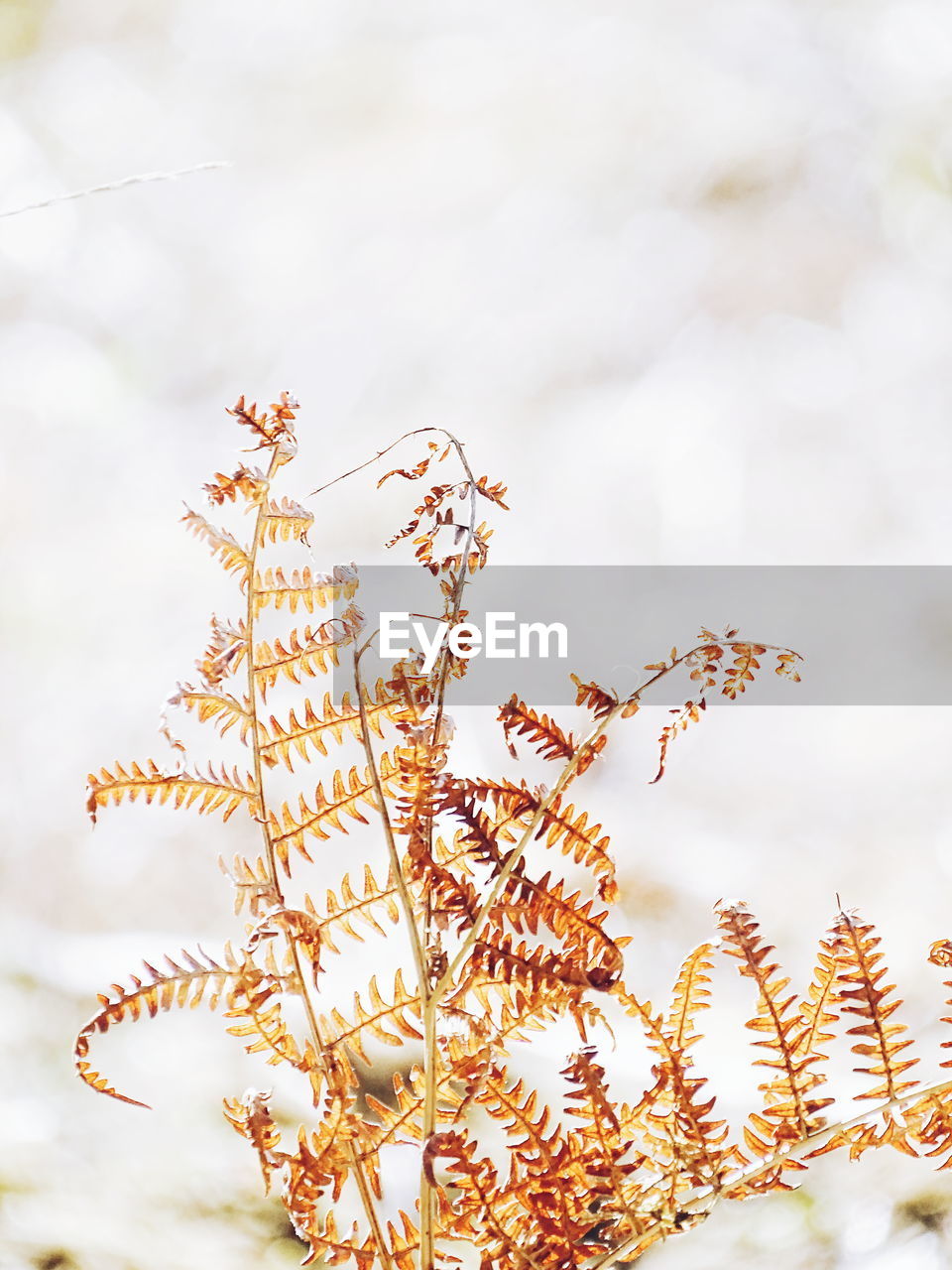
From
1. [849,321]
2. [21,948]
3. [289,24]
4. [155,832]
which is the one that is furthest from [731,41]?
[21,948]

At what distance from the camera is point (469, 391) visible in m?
1.04

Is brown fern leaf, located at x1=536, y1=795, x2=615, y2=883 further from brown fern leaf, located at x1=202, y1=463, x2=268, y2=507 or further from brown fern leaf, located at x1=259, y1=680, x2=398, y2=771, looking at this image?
brown fern leaf, located at x1=202, y1=463, x2=268, y2=507

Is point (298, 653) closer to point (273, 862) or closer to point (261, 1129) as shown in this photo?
point (273, 862)

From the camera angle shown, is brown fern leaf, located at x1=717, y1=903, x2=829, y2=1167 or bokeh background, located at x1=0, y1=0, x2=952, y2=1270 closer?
brown fern leaf, located at x1=717, y1=903, x2=829, y2=1167

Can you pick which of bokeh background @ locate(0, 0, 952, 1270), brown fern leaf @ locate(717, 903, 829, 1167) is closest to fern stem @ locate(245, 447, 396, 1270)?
brown fern leaf @ locate(717, 903, 829, 1167)

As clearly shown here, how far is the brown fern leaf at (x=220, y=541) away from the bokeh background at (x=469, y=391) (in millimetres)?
408

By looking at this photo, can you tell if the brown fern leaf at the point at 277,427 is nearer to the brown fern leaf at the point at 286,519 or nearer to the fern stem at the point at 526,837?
the brown fern leaf at the point at 286,519

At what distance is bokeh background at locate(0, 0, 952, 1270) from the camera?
0.92 metres

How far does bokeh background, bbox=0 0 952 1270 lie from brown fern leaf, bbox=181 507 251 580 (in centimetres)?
41

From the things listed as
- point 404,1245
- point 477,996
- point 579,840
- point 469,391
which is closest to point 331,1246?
point 404,1245

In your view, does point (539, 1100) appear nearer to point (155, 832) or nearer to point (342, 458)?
point (155, 832)

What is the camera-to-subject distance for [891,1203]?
82 centimetres

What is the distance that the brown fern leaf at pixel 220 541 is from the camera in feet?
1.97

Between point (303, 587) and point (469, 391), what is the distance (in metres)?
0.47
